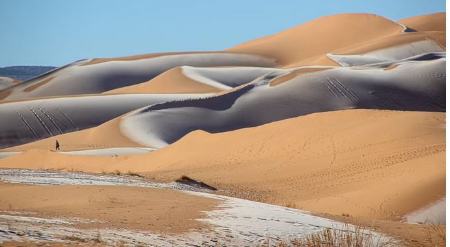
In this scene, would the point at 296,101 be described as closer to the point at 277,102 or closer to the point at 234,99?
the point at 277,102

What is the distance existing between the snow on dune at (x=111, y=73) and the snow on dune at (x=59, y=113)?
1110 inches

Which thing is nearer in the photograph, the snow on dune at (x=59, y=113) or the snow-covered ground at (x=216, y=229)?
the snow-covered ground at (x=216, y=229)

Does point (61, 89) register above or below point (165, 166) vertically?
above

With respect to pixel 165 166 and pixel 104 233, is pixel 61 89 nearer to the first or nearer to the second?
pixel 165 166

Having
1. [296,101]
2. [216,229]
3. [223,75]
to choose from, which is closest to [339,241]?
[216,229]

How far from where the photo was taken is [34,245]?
270 inches

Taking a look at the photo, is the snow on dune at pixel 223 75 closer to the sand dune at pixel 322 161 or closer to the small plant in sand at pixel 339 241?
the sand dune at pixel 322 161

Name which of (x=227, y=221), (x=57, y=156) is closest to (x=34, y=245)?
(x=227, y=221)

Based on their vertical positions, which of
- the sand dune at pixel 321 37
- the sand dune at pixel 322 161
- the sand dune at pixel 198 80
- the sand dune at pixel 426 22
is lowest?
the sand dune at pixel 322 161

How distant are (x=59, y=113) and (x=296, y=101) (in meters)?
18.2

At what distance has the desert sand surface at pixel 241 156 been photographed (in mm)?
10602

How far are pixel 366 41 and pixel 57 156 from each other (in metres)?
78.2

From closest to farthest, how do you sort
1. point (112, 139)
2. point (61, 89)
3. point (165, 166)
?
point (165, 166), point (112, 139), point (61, 89)

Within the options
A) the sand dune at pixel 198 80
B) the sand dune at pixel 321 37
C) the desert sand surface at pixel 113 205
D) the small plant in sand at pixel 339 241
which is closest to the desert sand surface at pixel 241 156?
the desert sand surface at pixel 113 205
